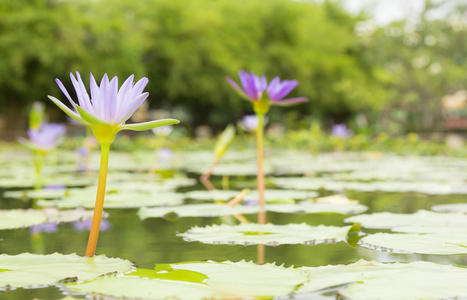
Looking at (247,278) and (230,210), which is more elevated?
(230,210)

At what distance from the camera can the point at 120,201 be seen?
267 centimetres

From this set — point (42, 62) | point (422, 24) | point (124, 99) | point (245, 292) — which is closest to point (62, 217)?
point (124, 99)

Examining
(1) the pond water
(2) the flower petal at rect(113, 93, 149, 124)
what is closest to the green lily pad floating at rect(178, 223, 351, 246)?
(1) the pond water

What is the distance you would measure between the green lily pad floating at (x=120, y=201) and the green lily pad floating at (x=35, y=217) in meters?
0.30

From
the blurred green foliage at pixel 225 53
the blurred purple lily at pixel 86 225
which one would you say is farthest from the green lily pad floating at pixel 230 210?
the blurred green foliage at pixel 225 53

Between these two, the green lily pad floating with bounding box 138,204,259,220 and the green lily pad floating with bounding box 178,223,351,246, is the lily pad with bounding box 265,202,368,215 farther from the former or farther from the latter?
the green lily pad floating with bounding box 178,223,351,246

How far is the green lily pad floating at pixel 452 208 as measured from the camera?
90.8 inches

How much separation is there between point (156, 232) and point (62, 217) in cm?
47

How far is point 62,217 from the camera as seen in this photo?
2115 millimetres

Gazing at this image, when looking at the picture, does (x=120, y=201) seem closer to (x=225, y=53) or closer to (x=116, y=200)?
(x=116, y=200)

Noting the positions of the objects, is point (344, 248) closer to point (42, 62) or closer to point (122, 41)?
point (42, 62)

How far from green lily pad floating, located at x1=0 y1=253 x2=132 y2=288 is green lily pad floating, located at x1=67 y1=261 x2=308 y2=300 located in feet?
0.18

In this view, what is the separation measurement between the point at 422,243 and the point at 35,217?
4.34ft

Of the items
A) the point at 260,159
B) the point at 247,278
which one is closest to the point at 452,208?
the point at 260,159
